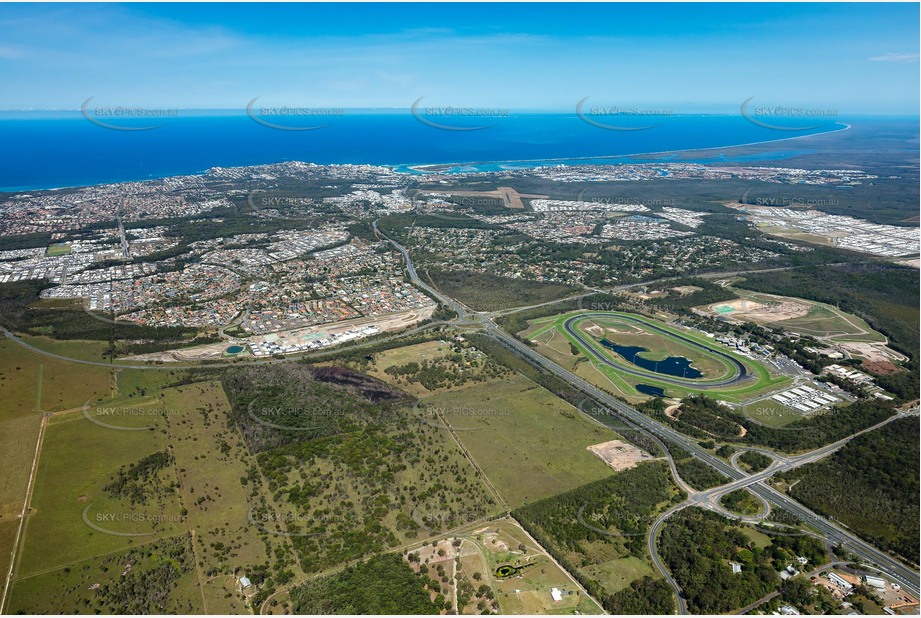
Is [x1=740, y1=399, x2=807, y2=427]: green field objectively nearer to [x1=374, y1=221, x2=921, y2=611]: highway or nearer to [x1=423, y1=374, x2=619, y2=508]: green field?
[x1=374, y1=221, x2=921, y2=611]: highway

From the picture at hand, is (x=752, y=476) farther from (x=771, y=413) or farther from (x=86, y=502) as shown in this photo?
(x=86, y=502)

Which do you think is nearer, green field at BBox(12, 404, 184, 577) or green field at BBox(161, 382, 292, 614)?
green field at BBox(161, 382, 292, 614)

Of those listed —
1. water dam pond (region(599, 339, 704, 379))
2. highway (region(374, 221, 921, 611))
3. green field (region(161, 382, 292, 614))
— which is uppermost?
water dam pond (region(599, 339, 704, 379))

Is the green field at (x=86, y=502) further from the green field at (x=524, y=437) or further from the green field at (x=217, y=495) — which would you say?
the green field at (x=524, y=437)

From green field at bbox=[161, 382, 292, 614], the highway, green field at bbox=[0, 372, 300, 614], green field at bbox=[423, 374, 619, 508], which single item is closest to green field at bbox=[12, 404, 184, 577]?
green field at bbox=[0, 372, 300, 614]

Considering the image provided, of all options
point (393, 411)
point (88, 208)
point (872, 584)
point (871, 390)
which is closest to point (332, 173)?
point (88, 208)
